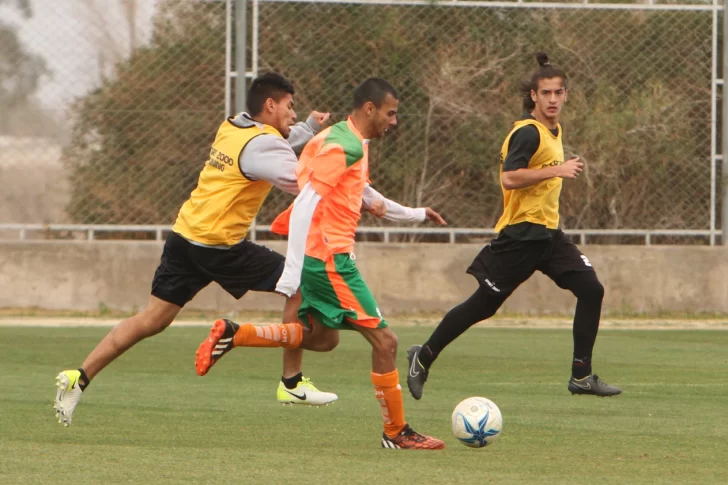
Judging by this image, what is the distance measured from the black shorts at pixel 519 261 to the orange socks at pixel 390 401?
8.21 ft

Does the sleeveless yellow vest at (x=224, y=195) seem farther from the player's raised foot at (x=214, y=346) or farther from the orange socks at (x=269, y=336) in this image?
the player's raised foot at (x=214, y=346)

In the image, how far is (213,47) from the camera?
1556 centimetres

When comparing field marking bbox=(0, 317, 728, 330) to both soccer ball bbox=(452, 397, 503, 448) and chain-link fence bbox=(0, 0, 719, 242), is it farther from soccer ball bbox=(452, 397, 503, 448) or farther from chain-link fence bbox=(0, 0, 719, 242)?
soccer ball bbox=(452, 397, 503, 448)

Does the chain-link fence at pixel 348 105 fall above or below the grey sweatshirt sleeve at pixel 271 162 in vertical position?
above

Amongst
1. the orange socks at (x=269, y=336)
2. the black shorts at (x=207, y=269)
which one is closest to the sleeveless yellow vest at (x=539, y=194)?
the black shorts at (x=207, y=269)

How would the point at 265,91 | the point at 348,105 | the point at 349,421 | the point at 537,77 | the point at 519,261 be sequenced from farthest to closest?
1. the point at 348,105
2. the point at 519,261
3. the point at 537,77
4. the point at 265,91
5. the point at 349,421

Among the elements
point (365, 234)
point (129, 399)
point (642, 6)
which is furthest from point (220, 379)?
point (642, 6)

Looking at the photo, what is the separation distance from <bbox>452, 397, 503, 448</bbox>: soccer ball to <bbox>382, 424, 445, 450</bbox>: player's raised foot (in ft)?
0.35

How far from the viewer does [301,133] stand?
8.74 metres

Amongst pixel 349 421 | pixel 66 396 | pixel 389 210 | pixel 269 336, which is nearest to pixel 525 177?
pixel 389 210

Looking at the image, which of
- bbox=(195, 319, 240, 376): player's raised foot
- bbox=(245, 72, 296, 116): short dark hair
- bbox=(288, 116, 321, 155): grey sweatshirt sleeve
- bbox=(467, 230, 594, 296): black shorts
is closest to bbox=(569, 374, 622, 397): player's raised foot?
bbox=(467, 230, 594, 296): black shorts

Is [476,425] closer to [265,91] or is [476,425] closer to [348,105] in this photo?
[265,91]

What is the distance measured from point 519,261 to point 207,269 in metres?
2.15

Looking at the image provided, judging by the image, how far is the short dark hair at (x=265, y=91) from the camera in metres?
8.02
